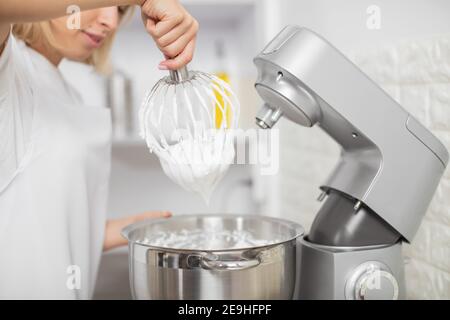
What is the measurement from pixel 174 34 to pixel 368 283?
40 cm

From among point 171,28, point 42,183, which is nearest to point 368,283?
point 171,28

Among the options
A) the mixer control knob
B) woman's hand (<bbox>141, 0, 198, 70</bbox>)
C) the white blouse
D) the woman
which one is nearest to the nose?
the woman

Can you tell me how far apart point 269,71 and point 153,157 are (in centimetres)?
112

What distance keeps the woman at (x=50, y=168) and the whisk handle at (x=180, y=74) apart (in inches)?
8.8

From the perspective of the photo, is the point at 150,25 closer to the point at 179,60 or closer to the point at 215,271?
the point at 179,60

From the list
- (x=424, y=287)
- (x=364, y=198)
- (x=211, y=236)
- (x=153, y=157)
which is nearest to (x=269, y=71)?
(x=364, y=198)

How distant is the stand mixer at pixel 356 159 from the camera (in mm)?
669

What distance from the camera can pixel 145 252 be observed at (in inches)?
27.5

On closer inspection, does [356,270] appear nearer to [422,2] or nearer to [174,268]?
[174,268]

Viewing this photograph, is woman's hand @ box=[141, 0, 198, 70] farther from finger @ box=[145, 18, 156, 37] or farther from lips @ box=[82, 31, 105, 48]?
lips @ box=[82, 31, 105, 48]

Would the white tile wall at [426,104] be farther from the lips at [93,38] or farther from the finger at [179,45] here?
the lips at [93,38]

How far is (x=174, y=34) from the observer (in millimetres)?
648

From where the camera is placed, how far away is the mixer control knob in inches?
28.2
